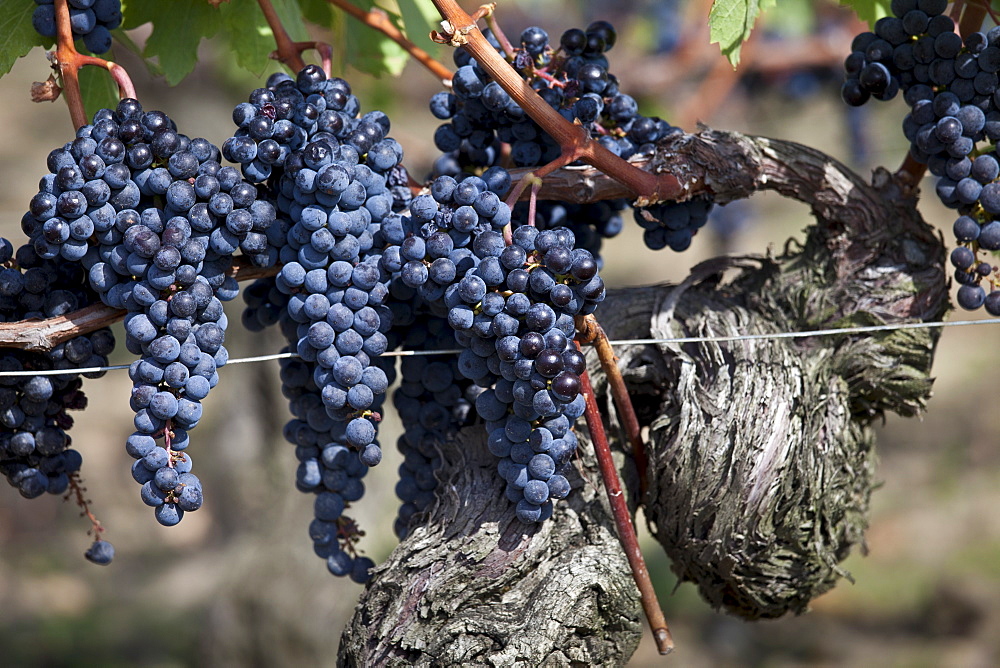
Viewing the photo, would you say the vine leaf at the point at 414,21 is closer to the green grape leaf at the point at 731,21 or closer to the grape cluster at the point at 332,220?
the grape cluster at the point at 332,220

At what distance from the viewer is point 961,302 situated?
1111 mm

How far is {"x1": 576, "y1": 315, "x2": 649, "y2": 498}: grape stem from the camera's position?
107 cm

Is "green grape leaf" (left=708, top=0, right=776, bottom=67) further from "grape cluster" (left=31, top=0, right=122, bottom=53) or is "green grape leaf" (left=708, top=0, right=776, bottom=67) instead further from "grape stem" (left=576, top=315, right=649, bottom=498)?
"grape cluster" (left=31, top=0, right=122, bottom=53)

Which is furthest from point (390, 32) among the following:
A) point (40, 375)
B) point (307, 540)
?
point (307, 540)

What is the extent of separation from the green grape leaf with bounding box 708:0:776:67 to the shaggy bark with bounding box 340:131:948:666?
0.12 metres

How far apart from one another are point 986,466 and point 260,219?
4.59 m

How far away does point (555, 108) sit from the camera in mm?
1138

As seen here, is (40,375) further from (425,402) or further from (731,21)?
(731,21)

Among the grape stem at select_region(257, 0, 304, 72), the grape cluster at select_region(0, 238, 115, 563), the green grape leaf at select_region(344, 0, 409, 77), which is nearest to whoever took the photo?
the grape cluster at select_region(0, 238, 115, 563)

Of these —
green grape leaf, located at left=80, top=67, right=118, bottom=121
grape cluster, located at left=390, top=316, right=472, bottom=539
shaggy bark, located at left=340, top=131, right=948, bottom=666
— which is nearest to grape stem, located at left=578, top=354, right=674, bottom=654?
shaggy bark, located at left=340, top=131, right=948, bottom=666

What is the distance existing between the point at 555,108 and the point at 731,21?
255mm

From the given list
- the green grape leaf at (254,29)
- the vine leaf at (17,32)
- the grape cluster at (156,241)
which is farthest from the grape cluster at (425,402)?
the vine leaf at (17,32)

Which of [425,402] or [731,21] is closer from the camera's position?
[731,21]

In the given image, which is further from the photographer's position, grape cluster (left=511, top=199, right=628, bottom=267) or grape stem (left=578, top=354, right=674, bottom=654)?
grape cluster (left=511, top=199, right=628, bottom=267)
